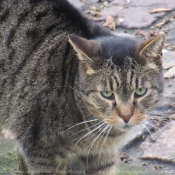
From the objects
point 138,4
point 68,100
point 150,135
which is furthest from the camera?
point 138,4

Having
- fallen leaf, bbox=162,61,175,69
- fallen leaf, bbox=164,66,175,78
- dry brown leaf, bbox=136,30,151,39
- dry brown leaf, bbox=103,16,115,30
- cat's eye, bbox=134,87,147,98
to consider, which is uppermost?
dry brown leaf, bbox=103,16,115,30

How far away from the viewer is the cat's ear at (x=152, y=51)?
10.6ft

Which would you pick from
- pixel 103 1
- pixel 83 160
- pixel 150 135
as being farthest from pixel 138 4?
pixel 83 160

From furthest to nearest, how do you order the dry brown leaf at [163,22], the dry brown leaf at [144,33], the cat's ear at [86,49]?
the dry brown leaf at [163,22] < the dry brown leaf at [144,33] < the cat's ear at [86,49]

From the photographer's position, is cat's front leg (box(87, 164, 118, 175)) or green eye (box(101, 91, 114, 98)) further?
cat's front leg (box(87, 164, 118, 175))

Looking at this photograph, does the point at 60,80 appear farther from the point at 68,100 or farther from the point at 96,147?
the point at 96,147

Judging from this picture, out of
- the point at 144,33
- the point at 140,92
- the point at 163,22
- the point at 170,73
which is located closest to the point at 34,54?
the point at 140,92

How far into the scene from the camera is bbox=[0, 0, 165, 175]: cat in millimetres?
3285

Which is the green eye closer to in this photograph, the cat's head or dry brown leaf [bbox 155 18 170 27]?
the cat's head

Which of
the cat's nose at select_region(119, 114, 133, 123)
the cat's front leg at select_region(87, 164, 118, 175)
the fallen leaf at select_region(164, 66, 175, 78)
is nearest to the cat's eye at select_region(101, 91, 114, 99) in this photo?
the cat's nose at select_region(119, 114, 133, 123)

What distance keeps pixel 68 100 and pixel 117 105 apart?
0.39 metres

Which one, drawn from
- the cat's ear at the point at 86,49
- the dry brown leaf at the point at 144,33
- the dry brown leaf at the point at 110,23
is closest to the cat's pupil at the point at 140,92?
the cat's ear at the point at 86,49

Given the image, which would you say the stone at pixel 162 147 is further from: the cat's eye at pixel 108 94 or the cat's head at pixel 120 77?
the cat's eye at pixel 108 94

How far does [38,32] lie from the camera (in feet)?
12.0
